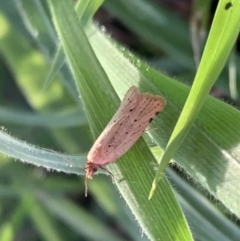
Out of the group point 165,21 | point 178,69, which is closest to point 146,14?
point 165,21

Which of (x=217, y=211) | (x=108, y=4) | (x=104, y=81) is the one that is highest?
(x=104, y=81)

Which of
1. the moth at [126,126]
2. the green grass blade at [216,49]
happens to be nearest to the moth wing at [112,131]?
the moth at [126,126]

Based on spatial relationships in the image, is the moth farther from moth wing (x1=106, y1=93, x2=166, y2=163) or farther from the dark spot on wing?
the dark spot on wing

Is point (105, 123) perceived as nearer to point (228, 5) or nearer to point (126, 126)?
point (126, 126)

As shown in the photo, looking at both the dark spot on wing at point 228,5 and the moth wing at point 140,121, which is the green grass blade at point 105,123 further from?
the dark spot on wing at point 228,5

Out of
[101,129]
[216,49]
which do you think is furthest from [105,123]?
[216,49]

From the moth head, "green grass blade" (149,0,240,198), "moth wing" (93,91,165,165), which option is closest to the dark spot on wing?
"green grass blade" (149,0,240,198)

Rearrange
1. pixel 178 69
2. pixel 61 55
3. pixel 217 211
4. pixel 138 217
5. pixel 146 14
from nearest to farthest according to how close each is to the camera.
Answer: pixel 138 217 → pixel 61 55 → pixel 217 211 → pixel 146 14 → pixel 178 69

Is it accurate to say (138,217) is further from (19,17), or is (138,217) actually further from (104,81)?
(19,17)
